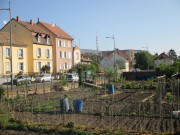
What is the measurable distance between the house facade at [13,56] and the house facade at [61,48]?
9.78 meters

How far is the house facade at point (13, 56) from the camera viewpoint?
35.3 m

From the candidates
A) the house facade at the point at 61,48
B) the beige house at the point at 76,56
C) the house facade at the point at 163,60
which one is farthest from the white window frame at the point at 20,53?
the house facade at the point at 163,60

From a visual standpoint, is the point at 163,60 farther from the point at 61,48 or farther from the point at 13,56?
the point at 13,56

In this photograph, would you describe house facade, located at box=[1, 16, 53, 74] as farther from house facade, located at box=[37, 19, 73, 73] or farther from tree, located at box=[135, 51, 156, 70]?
tree, located at box=[135, 51, 156, 70]

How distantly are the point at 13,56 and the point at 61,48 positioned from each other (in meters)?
16.3

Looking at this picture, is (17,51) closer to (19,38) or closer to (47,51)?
(19,38)

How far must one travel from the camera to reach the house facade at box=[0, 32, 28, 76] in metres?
35.3

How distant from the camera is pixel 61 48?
173 ft

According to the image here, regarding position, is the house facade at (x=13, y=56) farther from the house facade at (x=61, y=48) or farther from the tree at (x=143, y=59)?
the tree at (x=143, y=59)

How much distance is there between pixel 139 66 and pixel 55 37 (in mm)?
39547

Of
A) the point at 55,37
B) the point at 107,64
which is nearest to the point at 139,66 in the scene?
the point at 107,64

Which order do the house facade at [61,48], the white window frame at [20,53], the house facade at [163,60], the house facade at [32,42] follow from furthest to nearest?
the house facade at [163,60] < the house facade at [61,48] < the house facade at [32,42] < the white window frame at [20,53]

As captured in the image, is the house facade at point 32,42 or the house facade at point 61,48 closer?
the house facade at point 32,42

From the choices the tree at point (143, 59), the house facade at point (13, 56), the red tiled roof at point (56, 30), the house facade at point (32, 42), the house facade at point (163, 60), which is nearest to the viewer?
the house facade at point (13, 56)
